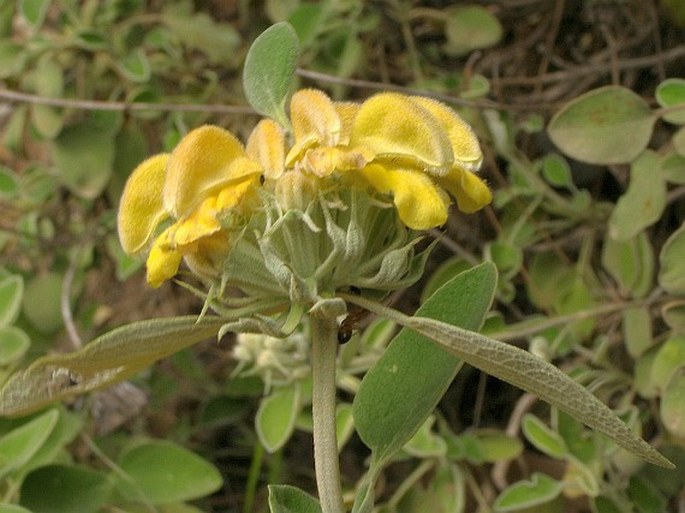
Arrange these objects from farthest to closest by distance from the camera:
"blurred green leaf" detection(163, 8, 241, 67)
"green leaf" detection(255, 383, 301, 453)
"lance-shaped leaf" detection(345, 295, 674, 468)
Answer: "blurred green leaf" detection(163, 8, 241, 67)
"green leaf" detection(255, 383, 301, 453)
"lance-shaped leaf" detection(345, 295, 674, 468)

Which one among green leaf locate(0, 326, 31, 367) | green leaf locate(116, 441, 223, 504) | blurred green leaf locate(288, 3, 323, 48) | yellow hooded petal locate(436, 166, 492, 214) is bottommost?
green leaf locate(116, 441, 223, 504)

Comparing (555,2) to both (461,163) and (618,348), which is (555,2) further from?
(461,163)

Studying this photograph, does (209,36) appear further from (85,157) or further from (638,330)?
(638,330)

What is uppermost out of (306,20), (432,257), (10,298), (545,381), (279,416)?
(545,381)

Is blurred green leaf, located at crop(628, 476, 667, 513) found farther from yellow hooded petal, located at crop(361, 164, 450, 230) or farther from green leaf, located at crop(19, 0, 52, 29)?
green leaf, located at crop(19, 0, 52, 29)

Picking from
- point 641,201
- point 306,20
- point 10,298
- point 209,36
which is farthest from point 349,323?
point 209,36

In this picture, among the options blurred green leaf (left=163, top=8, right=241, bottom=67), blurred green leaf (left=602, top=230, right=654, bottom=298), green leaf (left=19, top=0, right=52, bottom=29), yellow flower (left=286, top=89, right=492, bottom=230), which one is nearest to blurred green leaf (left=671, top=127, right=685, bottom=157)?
blurred green leaf (left=602, top=230, right=654, bottom=298)

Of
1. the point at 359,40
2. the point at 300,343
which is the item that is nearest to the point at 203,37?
the point at 359,40

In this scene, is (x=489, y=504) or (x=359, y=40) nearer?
(x=489, y=504)
